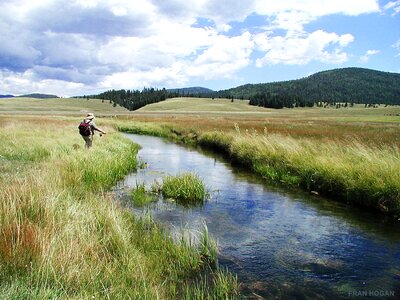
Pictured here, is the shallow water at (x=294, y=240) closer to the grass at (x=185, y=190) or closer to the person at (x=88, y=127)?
the grass at (x=185, y=190)

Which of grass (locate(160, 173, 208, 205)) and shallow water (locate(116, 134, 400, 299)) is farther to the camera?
grass (locate(160, 173, 208, 205))

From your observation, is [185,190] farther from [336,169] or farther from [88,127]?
[88,127]

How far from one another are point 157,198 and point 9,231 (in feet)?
27.2

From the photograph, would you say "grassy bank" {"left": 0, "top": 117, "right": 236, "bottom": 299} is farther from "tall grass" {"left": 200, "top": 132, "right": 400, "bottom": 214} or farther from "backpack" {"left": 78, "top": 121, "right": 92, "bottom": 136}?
"backpack" {"left": 78, "top": 121, "right": 92, "bottom": 136}

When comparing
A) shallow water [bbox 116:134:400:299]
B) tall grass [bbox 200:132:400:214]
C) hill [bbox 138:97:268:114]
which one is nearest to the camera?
shallow water [bbox 116:134:400:299]

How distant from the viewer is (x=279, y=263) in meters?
8.46

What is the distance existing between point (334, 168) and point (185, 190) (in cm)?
632

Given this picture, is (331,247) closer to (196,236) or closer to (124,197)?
(196,236)

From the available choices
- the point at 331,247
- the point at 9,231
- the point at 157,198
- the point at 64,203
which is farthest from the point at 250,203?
the point at 9,231

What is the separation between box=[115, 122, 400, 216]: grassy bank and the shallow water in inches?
28.2

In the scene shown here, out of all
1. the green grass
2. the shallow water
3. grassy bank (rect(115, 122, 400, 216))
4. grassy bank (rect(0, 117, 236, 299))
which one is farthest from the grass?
the green grass

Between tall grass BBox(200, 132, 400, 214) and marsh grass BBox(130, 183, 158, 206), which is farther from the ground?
tall grass BBox(200, 132, 400, 214)

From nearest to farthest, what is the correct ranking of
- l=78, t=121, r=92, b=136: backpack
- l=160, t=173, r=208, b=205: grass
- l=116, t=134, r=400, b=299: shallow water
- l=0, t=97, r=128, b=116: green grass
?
l=116, t=134, r=400, b=299: shallow water, l=160, t=173, r=208, b=205: grass, l=78, t=121, r=92, b=136: backpack, l=0, t=97, r=128, b=116: green grass

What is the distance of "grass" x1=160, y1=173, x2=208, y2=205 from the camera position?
14258 millimetres
